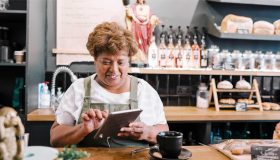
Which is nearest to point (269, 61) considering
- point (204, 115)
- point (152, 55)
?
point (204, 115)

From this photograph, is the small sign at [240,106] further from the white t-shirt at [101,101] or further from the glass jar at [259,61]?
the white t-shirt at [101,101]

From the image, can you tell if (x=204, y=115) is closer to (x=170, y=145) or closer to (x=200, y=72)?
(x=200, y=72)

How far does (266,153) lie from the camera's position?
128cm

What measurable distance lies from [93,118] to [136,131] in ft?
0.74

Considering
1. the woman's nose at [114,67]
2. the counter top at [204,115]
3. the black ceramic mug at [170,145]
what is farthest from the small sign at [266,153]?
the counter top at [204,115]

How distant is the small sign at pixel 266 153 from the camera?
127 cm

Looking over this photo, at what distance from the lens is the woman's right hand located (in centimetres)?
133

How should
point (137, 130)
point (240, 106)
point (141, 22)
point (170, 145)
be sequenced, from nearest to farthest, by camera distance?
point (170, 145) < point (137, 130) < point (141, 22) < point (240, 106)

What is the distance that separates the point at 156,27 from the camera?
3.20 metres

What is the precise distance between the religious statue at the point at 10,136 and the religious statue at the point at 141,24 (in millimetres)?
2246

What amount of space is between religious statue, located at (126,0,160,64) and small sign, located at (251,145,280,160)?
179 centimetres

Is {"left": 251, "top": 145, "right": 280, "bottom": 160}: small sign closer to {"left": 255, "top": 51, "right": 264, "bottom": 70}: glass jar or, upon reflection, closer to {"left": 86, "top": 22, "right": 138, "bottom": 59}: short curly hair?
{"left": 86, "top": 22, "right": 138, "bottom": 59}: short curly hair

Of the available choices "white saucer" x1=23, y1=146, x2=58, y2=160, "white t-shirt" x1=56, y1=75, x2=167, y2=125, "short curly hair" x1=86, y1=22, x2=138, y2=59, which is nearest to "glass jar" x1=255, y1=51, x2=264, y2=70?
"white t-shirt" x1=56, y1=75, x2=167, y2=125

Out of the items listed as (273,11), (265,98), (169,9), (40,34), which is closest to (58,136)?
(40,34)
